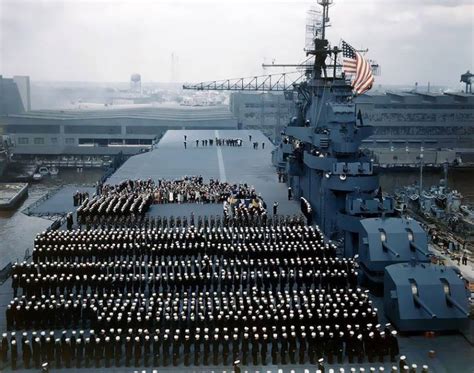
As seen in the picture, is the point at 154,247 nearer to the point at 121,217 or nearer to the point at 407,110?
the point at 121,217

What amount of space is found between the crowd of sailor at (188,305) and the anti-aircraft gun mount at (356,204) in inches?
27.5

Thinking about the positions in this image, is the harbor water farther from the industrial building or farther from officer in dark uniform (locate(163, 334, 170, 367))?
the industrial building

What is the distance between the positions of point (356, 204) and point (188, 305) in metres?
6.23

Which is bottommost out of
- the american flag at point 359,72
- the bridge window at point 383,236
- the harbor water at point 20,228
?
the harbor water at point 20,228

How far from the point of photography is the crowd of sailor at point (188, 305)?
35.3 feet

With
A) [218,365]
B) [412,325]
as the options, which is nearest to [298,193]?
[412,325]

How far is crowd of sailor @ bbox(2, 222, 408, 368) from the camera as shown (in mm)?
10750

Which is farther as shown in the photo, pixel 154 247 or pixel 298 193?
pixel 298 193

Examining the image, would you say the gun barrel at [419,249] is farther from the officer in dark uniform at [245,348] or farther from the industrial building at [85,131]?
the industrial building at [85,131]

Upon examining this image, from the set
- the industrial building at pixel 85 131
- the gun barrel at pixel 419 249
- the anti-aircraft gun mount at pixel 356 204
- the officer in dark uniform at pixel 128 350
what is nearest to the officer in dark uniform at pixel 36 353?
the officer in dark uniform at pixel 128 350

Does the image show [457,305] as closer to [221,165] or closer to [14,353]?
[14,353]

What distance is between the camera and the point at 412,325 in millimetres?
11875

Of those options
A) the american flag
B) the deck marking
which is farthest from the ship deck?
the american flag

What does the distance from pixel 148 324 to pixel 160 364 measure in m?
1.08
